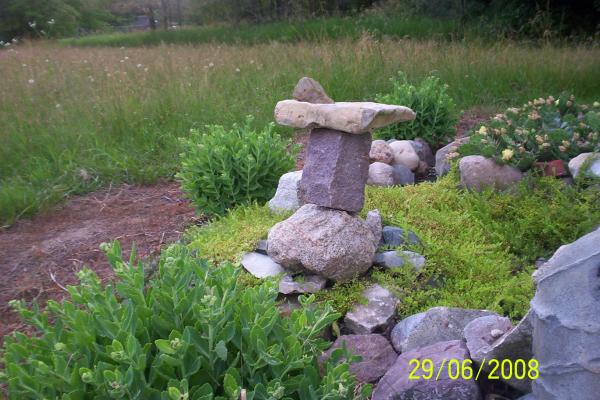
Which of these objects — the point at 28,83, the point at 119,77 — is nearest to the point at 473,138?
→ the point at 119,77

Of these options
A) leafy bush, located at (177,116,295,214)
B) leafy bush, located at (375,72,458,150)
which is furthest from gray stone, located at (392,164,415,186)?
leafy bush, located at (177,116,295,214)

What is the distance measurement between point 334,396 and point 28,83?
683cm

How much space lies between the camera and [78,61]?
8.62m

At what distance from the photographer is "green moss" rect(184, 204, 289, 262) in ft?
11.1

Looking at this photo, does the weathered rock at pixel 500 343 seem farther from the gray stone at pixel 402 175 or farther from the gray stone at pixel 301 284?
the gray stone at pixel 402 175

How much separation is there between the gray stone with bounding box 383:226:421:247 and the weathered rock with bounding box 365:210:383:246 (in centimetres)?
4

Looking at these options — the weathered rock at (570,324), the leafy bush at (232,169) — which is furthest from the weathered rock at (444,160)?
the weathered rock at (570,324)

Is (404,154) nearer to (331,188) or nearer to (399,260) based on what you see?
(399,260)

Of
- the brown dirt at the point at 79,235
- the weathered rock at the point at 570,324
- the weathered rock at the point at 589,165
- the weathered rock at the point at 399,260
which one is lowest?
the brown dirt at the point at 79,235

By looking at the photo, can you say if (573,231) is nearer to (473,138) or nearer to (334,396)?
(473,138)

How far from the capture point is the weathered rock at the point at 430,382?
2166mm

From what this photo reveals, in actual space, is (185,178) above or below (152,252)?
above

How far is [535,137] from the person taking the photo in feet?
13.9

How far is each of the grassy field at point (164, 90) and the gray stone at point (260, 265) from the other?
8.02 ft
